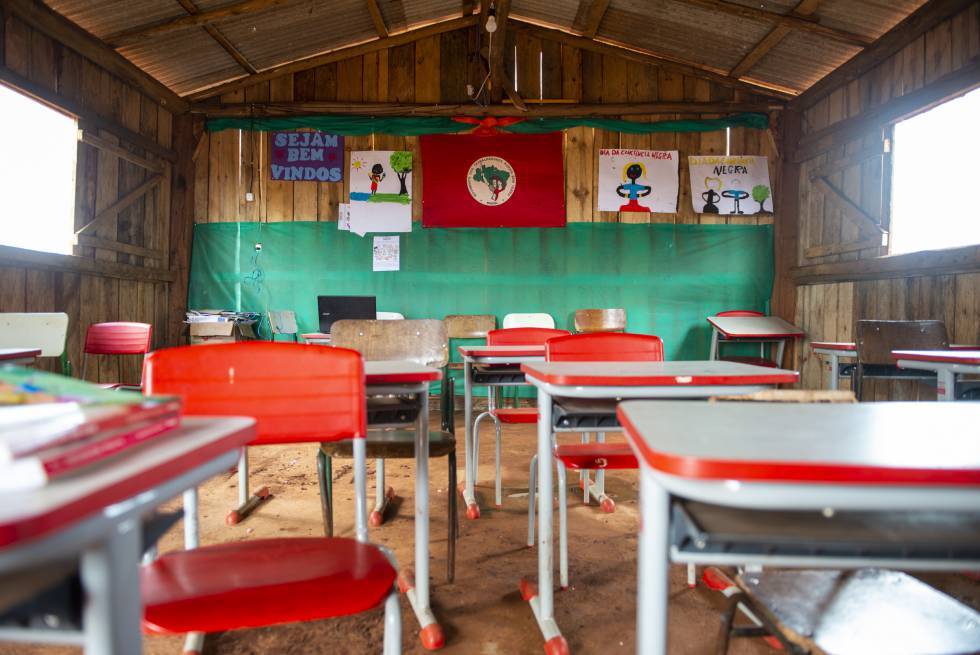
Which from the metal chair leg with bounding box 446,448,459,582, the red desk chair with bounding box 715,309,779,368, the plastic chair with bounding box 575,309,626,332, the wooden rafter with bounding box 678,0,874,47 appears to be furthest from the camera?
the plastic chair with bounding box 575,309,626,332

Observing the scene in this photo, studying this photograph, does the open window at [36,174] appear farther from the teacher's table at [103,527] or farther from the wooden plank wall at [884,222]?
the wooden plank wall at [884,222]

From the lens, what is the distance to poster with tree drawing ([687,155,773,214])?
571cm

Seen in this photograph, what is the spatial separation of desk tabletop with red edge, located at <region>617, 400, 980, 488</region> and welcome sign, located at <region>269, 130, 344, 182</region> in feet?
18.2

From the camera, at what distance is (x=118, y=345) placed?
3.78 metres

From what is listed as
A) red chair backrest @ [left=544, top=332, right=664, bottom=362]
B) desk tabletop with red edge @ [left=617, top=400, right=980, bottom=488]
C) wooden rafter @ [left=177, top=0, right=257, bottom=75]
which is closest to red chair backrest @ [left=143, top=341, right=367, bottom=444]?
desk tabletop with red edge @ [left=617, top=400, right=980, bottom=488]

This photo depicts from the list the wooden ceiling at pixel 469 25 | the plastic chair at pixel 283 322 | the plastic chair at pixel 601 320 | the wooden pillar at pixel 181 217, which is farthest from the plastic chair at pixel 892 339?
the wooden pillar at pixel 181 217

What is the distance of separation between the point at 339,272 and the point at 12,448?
5.47 meters

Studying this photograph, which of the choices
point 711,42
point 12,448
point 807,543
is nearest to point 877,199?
point 711,42

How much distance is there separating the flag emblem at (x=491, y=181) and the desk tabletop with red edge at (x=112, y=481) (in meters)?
5.30

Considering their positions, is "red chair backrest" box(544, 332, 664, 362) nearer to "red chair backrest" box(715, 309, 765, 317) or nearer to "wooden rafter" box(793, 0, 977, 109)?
"wooden rafter" box(793, 0, 977, 109)

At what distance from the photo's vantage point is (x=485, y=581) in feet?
6.16

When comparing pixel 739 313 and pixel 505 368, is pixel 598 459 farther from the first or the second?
pixel 739 313

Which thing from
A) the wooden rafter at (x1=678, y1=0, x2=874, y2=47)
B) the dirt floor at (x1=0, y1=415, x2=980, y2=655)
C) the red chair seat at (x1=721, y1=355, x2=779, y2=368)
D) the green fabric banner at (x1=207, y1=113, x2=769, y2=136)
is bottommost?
the dirt floor at (x1=0, y1=415, x2=980, y2=655)

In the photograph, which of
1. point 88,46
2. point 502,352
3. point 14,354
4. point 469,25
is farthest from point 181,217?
point 502,352
